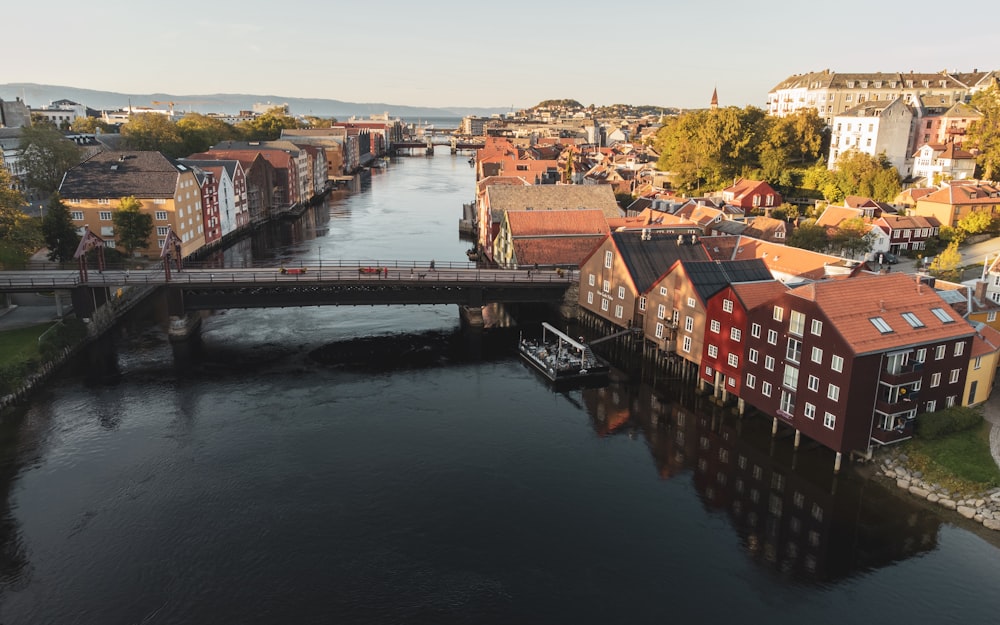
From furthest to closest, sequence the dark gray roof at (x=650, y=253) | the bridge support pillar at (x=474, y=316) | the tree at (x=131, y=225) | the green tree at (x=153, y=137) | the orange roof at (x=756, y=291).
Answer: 1. the green tree at (x=153, y=137)
2. the tree at (x=131, y=225)
3. the bridge support pillar at (x=474, y=316)
4. the dark gray roof at (x=650, y=253)
5. the orange roof at (x=756, y=291)

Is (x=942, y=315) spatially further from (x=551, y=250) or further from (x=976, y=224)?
(x=976, y=224)

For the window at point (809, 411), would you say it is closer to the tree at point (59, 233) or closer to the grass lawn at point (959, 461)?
the grass lawn at point (959, 461)

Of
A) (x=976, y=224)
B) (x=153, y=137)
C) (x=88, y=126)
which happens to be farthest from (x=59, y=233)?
(x=88, y=126)

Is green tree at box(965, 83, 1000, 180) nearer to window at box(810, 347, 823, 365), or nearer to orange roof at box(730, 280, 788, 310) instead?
orange roof at box(730, 280, 788, 310)

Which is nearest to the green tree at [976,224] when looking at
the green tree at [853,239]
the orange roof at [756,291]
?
the green tree at [853,239]

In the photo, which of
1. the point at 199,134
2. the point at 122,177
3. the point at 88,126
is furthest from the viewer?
the point at 88,126

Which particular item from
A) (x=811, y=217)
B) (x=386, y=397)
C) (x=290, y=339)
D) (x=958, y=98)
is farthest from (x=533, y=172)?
(x=386, y=397)

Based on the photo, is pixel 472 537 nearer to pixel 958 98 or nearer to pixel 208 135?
pixel 958 98
